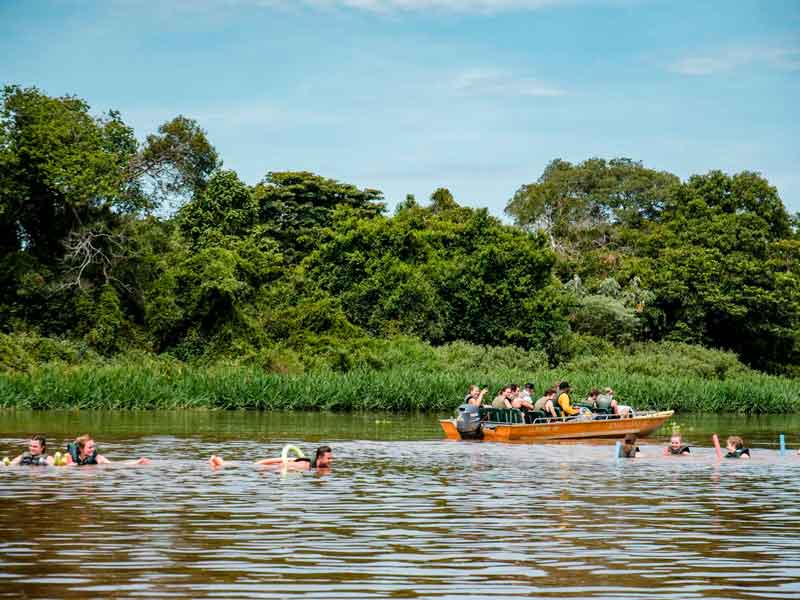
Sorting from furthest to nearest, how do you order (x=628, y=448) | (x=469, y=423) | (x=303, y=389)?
(x=303, y=389) < (x=469, y=423) < (x=628, y=448)

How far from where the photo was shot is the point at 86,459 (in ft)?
76.0

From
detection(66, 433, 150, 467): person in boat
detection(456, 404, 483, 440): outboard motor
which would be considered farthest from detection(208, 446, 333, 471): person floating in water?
detection(456, 404, 483, 440): outboard motor

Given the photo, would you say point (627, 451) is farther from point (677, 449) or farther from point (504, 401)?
point (504, 401)

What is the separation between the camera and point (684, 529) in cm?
1523

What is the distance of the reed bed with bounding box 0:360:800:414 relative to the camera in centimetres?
4441

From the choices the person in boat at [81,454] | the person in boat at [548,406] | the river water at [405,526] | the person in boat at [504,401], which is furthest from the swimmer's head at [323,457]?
the person in boat at [504,401]

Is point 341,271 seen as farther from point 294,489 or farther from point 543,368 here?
point 294,489

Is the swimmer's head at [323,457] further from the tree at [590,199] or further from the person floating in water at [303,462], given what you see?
the tree at [590,199]

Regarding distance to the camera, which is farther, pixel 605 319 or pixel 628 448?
pixel 605 319

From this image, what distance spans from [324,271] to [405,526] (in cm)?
5063

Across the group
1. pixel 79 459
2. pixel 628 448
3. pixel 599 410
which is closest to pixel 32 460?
pixel 79 459

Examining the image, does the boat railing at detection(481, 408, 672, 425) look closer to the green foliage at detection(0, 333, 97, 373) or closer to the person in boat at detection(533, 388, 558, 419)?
the person in boat at detection(533, 388, 558, 419)

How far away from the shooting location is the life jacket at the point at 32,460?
2286cm

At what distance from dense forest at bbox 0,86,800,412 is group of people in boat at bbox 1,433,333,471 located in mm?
28048
